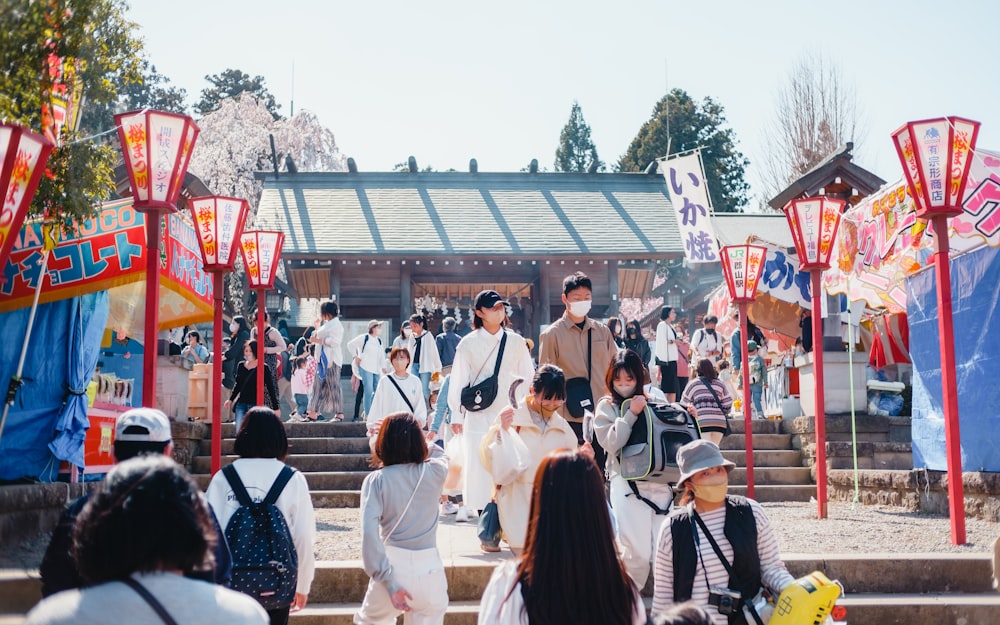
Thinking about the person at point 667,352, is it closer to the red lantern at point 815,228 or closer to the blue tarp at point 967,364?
the red lantern at point 815,228

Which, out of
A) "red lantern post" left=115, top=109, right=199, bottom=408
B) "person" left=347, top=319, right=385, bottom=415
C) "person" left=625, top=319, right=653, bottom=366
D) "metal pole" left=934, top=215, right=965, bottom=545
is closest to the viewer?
"red lantern post" left=115, top=109, right=199, bottom=408

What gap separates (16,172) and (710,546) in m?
4.85

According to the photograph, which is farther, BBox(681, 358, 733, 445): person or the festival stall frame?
BBox(681, 358, 733, 445): person

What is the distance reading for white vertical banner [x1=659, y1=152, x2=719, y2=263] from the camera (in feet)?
63.5

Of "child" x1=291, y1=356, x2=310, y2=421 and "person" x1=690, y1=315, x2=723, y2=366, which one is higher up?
"person" x1=690, y1=315, x2=723, y2=366

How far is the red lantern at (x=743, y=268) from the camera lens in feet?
35.9

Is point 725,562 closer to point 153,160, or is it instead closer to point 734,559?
point 734,559

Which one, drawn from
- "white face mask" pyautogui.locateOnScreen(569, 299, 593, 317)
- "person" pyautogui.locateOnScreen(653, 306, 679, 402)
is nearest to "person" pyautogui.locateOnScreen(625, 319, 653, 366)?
"person" pyautogui.locateOnScreen(653, 306, 679, 402)

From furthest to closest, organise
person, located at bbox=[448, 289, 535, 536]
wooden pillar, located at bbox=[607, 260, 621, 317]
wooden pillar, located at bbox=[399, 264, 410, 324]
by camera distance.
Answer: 1. wooden pillar, located at bbox=[607, 260, 621, 317]
2. wooden pillar, located at bbox=[399, 264, 410, 324]
3. person, located at bbox=[448, 289, 535, 536]

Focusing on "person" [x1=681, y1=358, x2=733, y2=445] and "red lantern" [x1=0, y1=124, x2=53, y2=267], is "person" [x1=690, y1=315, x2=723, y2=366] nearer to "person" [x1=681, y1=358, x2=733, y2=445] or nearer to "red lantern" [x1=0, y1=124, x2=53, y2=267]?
"person" [x1=681, y1=358, x2=733, y2=445]

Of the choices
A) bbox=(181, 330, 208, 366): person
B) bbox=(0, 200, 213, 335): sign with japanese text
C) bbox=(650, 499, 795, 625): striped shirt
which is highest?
bbox=(0, 200, 213, 335): sign with japanese text

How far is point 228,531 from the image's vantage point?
4.00 metres

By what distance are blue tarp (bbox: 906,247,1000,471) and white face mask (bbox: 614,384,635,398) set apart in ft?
15.9

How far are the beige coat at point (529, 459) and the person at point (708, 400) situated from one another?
3700 mm
